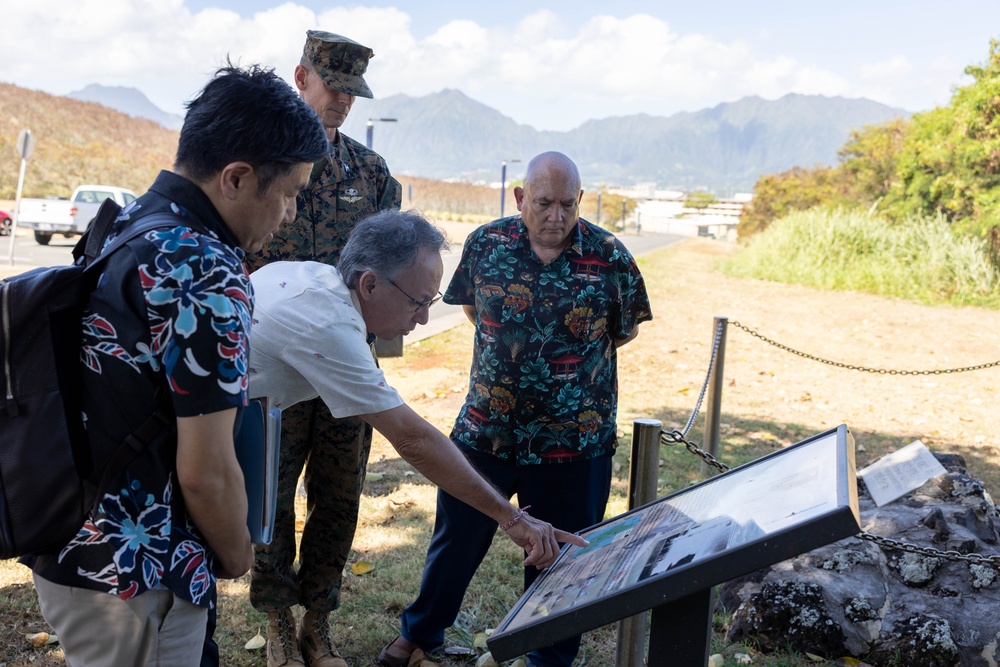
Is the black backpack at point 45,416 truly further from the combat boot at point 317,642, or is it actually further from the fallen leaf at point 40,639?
the fallen leaf at point 40,639

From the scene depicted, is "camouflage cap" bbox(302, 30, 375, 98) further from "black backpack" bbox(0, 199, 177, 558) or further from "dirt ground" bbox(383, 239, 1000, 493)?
"dirt ground" bbox(383, 239, 1000, 493)

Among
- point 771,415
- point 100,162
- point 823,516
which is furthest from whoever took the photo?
point 100,162

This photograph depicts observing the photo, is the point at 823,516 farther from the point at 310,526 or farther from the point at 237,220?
the point at 310,526

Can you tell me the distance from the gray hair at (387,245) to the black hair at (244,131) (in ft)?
2.30

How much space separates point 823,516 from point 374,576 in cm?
329

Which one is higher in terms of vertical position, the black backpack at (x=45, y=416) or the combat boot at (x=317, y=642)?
the black backpack at (x=45, y=416)

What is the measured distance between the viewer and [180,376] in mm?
1496

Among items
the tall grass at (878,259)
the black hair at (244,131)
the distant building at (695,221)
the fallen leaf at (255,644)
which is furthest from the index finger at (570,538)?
the distant building at (695,221)

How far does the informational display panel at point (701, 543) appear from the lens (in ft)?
4.74

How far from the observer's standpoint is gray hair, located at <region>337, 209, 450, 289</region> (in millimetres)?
2371

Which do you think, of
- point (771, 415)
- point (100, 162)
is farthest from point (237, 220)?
point (100, 162)

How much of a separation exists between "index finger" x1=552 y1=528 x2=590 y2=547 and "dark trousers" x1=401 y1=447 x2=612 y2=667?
104 centimetres

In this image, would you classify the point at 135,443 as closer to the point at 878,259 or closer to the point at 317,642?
the point at 317,642

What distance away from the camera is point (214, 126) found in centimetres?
162
